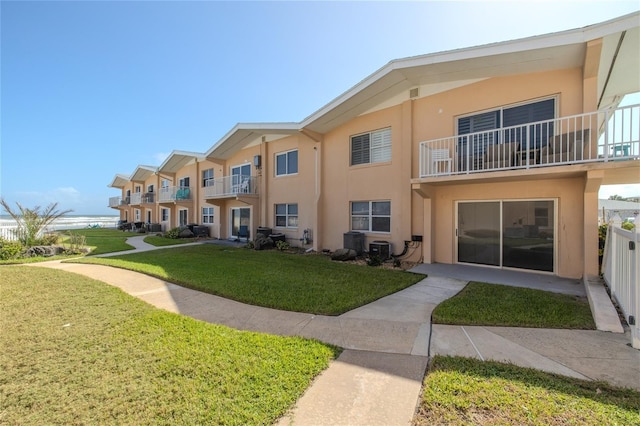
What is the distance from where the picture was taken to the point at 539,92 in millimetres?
7812

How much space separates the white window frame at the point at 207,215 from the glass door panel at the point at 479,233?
57.8 ft

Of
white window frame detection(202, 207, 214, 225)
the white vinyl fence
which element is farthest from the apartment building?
white window frame detection(202, 207, 214, 225)

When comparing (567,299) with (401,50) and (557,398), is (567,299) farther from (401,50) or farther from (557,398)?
(401,50)

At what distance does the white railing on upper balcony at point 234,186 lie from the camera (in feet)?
53.6

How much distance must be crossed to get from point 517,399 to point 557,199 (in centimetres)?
727

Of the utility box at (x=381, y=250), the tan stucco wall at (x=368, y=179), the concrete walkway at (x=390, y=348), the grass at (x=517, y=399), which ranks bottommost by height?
the concrete walkway at (x=390, y=348)

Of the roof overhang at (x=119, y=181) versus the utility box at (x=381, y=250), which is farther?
the roof overhang at (x=119, y=181)

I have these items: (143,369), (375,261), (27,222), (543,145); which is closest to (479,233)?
(543,145)

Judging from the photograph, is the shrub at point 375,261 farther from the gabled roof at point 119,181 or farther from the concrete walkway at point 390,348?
the gabled roof at point 119,181

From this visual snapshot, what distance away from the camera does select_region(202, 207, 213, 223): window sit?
21.2 m

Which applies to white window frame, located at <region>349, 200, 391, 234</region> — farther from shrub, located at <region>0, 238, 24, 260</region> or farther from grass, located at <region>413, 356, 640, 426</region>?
shrub, located at <region>0, 238, 24, 260</region>

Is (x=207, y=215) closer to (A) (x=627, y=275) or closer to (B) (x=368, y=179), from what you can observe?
(B) (x=368, y=179)

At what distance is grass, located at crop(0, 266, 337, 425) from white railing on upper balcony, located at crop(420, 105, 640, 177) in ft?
24.3

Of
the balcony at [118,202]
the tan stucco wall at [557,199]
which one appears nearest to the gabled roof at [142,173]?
the balcony at [118,202]
